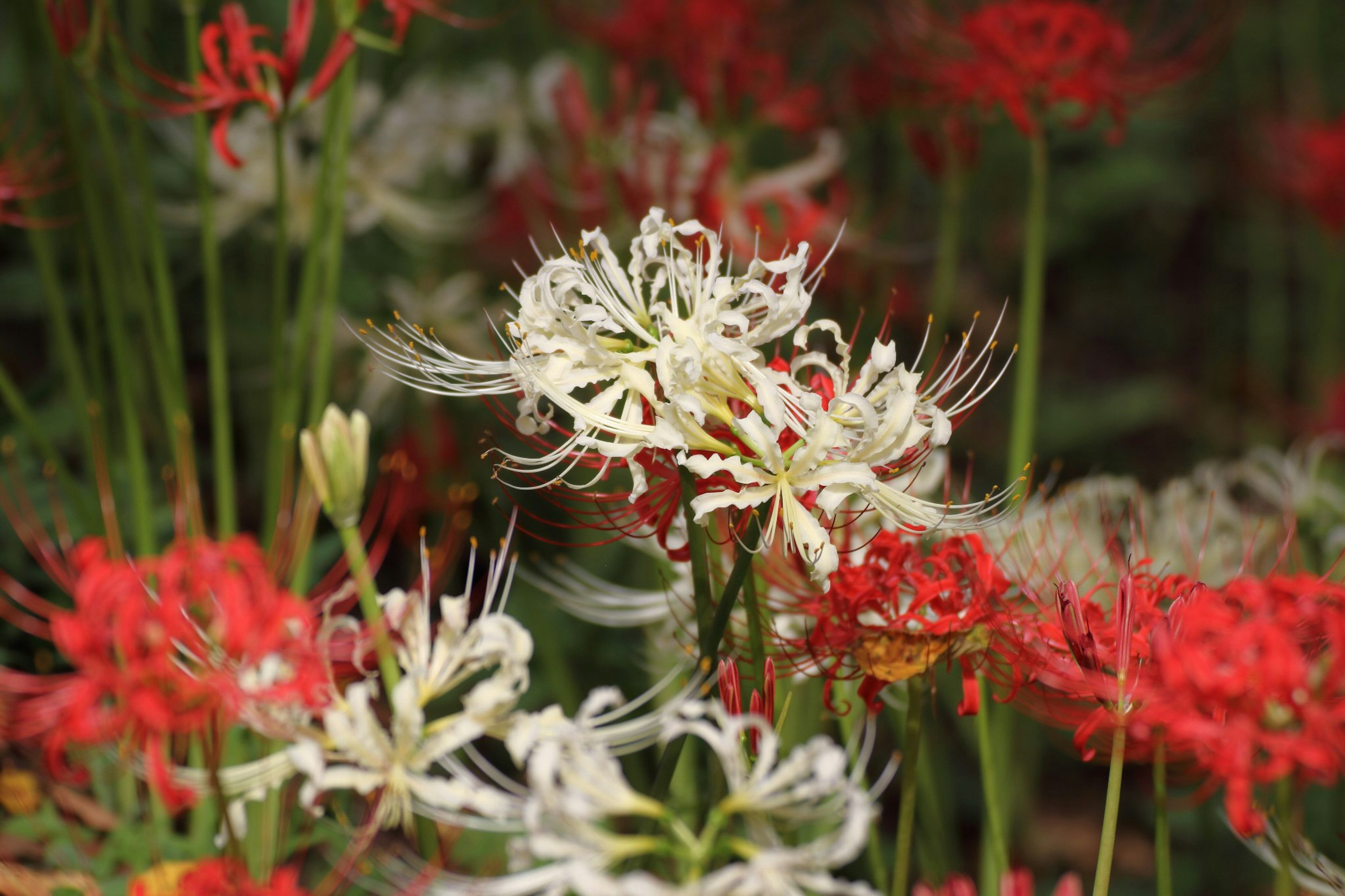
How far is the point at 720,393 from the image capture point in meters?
0.58

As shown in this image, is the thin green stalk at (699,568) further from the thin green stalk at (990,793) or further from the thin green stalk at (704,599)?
the thin green stalk at (990,793)

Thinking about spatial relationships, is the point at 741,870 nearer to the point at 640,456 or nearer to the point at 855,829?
the point at 855,829

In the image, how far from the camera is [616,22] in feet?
5.21

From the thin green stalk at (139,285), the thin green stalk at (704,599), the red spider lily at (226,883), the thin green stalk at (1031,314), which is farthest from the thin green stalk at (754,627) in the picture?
the thin green stalk at (139,285)

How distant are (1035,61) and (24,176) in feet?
2.78

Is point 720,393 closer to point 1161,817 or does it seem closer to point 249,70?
point 1161,817

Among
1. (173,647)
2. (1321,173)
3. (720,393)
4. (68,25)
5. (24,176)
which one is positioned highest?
(1321,173)

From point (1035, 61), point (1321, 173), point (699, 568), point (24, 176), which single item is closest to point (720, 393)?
point (699, 568)

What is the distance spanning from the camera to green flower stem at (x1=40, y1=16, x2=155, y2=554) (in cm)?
95

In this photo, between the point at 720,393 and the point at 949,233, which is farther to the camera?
the point at 949,233

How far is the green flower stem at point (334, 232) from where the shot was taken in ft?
3.14

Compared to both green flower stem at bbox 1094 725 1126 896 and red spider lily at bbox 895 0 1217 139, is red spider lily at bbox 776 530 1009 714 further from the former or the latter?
red spider lily at bbox 895 0 1217 139

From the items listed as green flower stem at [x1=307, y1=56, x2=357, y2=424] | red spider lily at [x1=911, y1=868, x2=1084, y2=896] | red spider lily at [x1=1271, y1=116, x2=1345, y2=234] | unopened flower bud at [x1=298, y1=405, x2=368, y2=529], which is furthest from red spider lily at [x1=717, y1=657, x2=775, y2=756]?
red spider lily at [x1=1271, y1=116, x2=1345, y2=234]

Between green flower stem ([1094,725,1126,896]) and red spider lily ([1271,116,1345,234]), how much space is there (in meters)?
1.45
